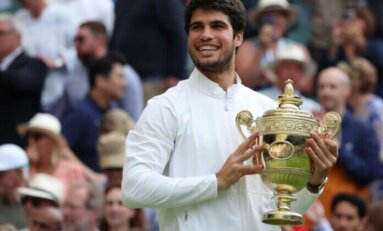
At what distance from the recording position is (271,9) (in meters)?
15.5

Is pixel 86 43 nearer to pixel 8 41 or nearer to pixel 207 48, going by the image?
pixel 8 41

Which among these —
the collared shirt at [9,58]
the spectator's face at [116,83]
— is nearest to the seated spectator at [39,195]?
the spectator's face at [116,83]

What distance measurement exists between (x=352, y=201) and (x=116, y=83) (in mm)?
2828

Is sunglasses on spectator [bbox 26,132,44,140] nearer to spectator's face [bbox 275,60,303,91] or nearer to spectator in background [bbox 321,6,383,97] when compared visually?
spectator's face [bbox 275,60,303,91]

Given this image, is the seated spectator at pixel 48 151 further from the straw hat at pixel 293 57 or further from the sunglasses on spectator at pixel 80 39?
the straw hat at pixel 293 57

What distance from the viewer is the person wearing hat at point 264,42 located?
48.9 ft

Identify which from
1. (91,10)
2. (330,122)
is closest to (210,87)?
(330,122)

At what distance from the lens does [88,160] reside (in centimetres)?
1413

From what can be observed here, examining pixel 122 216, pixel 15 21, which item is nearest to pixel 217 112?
pixel 122 216

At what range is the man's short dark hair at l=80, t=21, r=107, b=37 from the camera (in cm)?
1529

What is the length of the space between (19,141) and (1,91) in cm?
49

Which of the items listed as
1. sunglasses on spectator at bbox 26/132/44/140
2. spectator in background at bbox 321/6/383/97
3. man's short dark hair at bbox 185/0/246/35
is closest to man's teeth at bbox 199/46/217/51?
man's short dark hair at bbox 185/0/246/35

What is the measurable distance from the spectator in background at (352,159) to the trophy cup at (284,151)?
5.15m

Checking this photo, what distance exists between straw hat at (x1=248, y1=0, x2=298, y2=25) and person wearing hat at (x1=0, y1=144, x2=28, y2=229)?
3.28m
